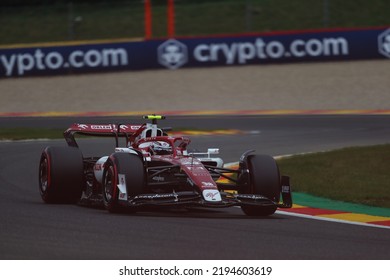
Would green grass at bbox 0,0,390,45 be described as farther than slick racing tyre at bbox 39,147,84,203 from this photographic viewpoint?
Yes

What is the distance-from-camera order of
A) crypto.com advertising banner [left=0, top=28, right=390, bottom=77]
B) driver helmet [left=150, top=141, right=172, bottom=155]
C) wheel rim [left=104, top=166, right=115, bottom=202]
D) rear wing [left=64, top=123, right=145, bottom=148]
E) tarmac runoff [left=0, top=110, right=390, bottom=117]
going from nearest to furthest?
wheel rim [left=104, top=166, right=115, bottom=202] → driver helmet [left=150, top=141, right=172, bottom=155] → rear wing [left=64, top=123, right=145, bottom=148] → tarmac runoff [left=0, top=110, right=390, bottom=117] → crypto.com advertising banner [left=0, top=28, right=390, bottom=77]

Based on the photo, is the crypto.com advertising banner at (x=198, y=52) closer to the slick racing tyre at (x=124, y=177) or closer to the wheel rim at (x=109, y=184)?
the wheel rim at (x=109, y=184)

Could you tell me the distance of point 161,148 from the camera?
1330 cm

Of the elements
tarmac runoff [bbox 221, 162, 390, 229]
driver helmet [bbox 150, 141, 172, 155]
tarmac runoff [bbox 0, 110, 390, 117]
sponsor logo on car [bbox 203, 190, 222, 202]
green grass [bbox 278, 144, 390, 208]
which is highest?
driver helmet [bbox 150, 141, 172, 155]

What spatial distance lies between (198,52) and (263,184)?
20162mm

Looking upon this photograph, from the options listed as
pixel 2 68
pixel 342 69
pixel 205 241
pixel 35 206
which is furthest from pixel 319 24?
pixel 205 241

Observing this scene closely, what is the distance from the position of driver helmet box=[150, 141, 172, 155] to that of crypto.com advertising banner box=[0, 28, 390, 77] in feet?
61.1

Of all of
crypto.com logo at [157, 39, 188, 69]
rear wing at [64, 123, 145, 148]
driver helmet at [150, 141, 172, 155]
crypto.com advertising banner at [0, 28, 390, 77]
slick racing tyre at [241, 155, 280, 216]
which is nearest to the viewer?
slick racing tyre at [241, 155, 280, 216]

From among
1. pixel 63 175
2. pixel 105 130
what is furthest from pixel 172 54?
pixel 63 175

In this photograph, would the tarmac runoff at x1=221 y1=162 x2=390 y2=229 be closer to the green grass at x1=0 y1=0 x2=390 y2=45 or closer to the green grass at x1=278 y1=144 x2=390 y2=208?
the green grass at x1=278 y1=144 x2=390 y2=208

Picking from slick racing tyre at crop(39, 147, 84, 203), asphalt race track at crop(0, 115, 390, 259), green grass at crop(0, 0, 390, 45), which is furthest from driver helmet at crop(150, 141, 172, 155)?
green grass at crop(0, 0, 390, 45)

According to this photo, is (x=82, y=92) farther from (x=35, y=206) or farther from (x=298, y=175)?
(x=35, y=206)

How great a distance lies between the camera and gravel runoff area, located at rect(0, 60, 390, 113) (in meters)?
31.0

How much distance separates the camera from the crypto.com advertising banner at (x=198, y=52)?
104ft
